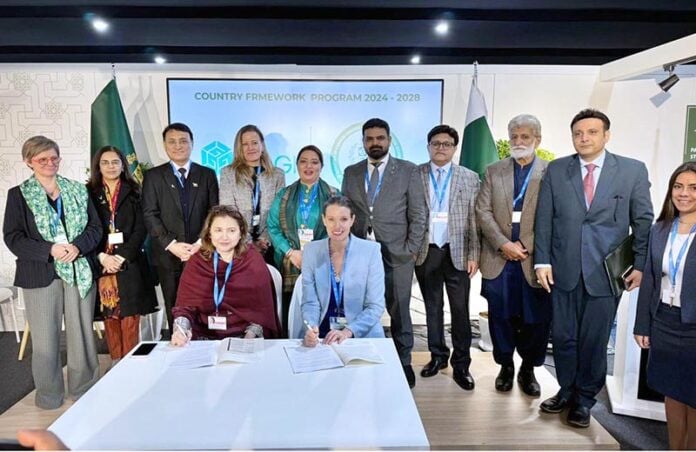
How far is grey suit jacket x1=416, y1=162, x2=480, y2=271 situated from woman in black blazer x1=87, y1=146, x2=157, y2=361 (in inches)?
72.2

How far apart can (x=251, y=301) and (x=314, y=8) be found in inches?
105

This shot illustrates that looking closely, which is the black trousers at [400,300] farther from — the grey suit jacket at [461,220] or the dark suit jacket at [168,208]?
the dark suit jacket at [168,208]

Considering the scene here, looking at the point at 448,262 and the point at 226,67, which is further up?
the point at 226,67

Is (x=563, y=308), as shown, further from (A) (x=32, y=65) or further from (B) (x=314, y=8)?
(A) (x=32, y=65)

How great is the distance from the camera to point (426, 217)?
2949 mm

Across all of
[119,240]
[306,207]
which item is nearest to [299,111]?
[306,207]

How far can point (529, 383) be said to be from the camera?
9.71 ft

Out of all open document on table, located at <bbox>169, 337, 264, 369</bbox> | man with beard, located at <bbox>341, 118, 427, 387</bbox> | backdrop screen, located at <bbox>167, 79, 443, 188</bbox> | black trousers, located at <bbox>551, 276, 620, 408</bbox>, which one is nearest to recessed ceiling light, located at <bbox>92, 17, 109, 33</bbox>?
backdrop screen, located at <bbox>167, 79, 443, 188</bbox>

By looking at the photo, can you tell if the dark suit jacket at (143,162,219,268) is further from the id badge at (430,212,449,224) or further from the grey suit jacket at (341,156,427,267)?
the id badge at (430,212,449,224)

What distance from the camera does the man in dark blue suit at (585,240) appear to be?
2.43 metres

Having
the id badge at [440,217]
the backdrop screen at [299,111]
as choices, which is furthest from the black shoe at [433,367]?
the backdrop screen at [299,111]

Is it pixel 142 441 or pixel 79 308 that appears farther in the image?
pixel 79 308

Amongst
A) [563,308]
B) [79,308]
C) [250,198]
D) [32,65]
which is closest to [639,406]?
[563,308]

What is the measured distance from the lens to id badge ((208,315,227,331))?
219 centimetres
